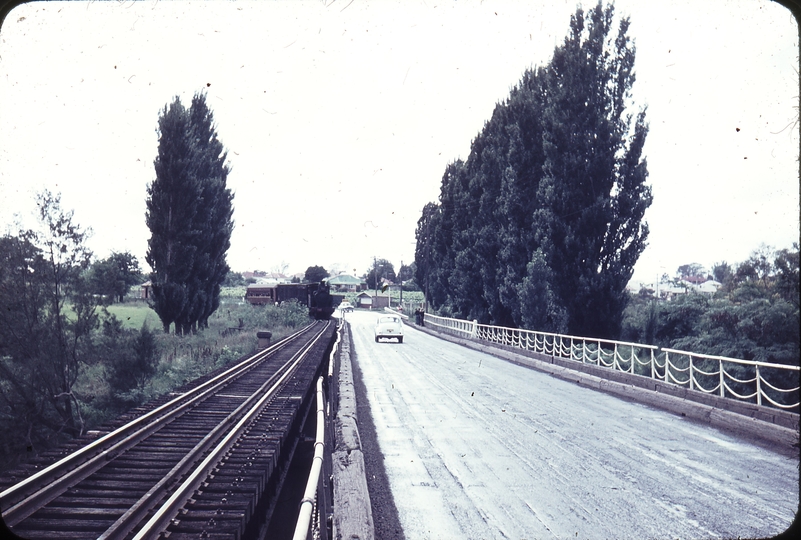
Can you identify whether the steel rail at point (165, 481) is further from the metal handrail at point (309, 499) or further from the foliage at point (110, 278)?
the foliage at point (110, 278)

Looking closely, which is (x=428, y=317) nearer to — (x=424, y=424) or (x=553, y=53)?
(x=553, y=53)

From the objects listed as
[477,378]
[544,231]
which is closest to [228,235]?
[544,231]

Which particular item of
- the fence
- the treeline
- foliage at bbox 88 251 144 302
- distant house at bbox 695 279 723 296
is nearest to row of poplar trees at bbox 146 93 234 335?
foliage at bbox 88 251 144 302

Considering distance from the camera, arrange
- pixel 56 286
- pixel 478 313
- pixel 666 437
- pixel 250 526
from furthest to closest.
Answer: pixel 478 313
pixel 56 286
pixel 666 437
pixel 250 526

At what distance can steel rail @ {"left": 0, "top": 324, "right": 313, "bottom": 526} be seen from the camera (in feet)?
17.6

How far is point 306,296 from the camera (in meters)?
55.2

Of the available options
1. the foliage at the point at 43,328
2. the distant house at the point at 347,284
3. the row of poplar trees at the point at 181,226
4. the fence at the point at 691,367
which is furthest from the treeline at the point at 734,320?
the distant house at the point at 347,284

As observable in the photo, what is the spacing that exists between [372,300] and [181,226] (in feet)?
228

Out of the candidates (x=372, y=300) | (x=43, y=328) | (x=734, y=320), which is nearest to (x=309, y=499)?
(x=734, y=320)

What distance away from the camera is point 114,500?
225 inches

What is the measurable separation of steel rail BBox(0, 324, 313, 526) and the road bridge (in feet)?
11.4

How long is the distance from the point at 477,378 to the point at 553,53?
15.0 m

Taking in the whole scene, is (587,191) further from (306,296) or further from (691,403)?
(306,296)

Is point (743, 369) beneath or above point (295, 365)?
above
